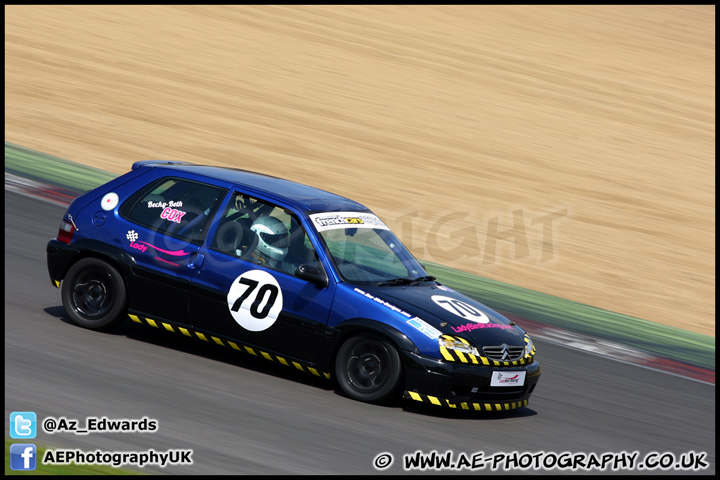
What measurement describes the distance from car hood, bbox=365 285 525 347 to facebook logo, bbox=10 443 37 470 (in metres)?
2.85

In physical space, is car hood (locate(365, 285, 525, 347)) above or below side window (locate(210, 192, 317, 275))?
below

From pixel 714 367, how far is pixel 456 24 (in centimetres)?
1604

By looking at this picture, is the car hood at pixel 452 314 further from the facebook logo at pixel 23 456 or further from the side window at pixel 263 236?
the facebook logo at pixel 23 456

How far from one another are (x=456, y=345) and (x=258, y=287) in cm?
167

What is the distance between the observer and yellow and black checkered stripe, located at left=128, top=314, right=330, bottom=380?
277 inches

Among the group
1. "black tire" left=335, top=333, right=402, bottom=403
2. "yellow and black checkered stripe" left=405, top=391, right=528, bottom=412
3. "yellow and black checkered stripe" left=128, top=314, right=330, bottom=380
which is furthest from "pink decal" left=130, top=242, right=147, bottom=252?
"yellow and black checkered stripe" left=405, top=391, right=528, bottom=412

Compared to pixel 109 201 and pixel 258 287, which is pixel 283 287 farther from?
pixel 109 201

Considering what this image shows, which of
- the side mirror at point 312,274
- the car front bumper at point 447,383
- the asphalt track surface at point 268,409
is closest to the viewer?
the asphalt track surface at point 268,409

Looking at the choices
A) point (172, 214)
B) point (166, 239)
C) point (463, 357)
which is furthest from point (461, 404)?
point (172, 214)

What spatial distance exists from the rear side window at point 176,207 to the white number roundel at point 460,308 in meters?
2.07

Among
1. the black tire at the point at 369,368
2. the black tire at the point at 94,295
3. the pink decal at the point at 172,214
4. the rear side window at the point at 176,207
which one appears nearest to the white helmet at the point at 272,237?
the rear side window at the point at 176,207

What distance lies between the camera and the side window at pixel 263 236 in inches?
282

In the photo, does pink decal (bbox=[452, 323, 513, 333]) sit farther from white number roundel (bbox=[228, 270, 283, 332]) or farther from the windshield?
white number roundel (bbox=[228, 270, 283, 332])

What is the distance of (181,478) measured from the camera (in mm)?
5105
